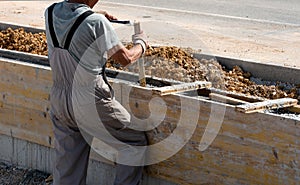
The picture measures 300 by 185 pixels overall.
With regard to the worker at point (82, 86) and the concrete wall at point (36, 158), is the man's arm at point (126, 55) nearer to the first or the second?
the worker at point (82, 86)

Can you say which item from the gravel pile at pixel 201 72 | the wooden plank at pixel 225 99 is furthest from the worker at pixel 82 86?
the gravel pile at pixel 201 72

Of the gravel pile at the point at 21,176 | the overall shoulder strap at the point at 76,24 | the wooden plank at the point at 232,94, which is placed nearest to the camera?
the overall shoulder strap at the point at 76,24

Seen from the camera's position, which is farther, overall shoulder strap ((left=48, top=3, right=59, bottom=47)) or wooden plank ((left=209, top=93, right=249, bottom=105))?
wooden plank ((left=209, top=93, right=249, bottom=105))

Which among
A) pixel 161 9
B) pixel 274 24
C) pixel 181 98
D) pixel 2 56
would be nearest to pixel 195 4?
pixel 161 9

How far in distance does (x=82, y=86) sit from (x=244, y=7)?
36.8 feet

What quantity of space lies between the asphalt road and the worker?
8.91m

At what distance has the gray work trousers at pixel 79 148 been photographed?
18.3ft

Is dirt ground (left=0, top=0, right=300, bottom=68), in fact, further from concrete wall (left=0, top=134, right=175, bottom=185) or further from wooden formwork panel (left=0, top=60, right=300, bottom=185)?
wooden formwork panel (left=0, top=60, right=300, bottom=185)

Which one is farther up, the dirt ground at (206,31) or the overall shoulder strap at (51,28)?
the overall shoulder strap at (51,28)

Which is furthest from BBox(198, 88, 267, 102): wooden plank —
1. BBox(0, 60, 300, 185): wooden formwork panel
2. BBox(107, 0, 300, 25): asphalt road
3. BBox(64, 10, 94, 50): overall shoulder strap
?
BBox(107, 0, 300, 25): asphalt road

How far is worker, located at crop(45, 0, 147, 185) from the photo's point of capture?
5.22m

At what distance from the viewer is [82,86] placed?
5383mm

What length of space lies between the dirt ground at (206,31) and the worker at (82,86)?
4.38 meters

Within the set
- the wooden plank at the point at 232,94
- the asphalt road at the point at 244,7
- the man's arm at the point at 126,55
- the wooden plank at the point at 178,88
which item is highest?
the man's arm at the point at 126,55
